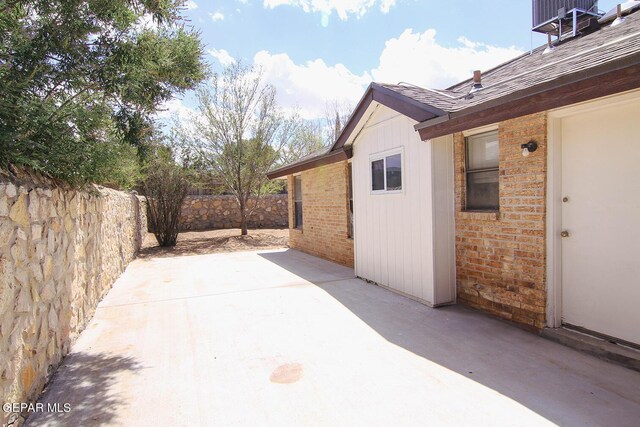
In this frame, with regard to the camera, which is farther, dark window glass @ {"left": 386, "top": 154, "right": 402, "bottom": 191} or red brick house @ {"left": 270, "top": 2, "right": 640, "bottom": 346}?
dark window glass @ {"left": 386, "top": 154, "right": 402, "bottom": 191}

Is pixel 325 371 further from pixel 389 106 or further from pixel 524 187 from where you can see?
pixel 389 106

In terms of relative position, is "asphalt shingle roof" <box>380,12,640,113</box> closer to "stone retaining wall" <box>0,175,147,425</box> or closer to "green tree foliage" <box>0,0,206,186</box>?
"green tree foliage" <box>0,0,206,186</box>

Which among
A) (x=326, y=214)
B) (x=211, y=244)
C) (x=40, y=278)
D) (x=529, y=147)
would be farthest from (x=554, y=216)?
(x=211, y=244)

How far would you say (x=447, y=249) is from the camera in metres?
5.18

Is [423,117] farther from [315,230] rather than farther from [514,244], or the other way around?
[315,230]

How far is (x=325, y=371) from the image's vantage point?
339 cm

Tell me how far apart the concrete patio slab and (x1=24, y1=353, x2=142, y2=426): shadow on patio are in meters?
0.01

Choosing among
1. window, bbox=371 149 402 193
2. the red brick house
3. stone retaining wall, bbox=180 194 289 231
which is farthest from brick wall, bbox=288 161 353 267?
stone retaining wall, bbox=180 194 289 231

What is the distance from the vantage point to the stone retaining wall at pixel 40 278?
2471mm

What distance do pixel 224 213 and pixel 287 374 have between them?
53.1 ft

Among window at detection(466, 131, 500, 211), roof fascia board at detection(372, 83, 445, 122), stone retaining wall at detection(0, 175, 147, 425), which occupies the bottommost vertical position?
stone retaining wall at detection(0, 175, 147, 425)

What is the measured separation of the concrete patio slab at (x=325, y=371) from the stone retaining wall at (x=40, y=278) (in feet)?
0.86

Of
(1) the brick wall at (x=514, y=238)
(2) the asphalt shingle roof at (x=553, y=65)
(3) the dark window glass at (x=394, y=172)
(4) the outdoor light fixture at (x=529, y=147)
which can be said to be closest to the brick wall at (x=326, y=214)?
(3) the dark window glass at (x=394, y=172)

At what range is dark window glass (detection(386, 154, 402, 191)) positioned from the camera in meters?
5.83
